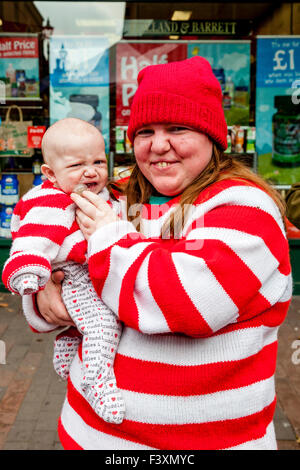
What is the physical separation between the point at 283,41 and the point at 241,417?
532cm

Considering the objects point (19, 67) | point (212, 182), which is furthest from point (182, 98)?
point (19, 67)

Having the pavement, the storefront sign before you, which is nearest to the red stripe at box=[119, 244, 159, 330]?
the pavement

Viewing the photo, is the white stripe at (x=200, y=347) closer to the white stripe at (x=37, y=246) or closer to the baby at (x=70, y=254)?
the baby at (x=70, y=254)

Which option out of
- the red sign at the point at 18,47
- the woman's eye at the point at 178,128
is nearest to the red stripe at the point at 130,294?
the woman's eye at the point at 178,128

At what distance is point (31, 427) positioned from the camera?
3439 millimetres

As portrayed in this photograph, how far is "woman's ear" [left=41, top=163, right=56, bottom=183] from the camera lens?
6.12 ft

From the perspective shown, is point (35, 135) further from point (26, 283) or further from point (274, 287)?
point (274, 287)

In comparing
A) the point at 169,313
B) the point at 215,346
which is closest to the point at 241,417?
the point at 215,346

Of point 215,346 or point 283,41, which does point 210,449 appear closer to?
Result: point 215,346

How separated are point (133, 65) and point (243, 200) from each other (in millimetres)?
4806

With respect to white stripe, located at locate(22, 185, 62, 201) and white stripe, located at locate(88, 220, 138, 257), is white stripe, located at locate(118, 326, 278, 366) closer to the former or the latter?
white stripe, located at locate(88, 220, 138, 257)

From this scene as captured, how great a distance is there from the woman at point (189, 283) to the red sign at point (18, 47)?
15.3 ft

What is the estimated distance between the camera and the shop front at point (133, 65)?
5.69m
